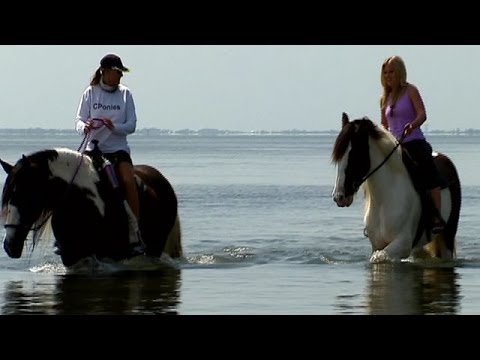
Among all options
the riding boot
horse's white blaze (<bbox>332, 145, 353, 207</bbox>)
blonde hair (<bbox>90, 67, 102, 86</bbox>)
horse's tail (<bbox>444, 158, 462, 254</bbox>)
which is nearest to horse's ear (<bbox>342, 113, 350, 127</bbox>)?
horse's white blaze (<bbox>332, 145, 353, 207</bbox>)

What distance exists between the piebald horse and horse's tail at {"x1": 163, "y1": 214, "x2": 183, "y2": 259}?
1.79 m

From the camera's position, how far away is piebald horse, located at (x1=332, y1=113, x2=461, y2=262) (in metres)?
13.1

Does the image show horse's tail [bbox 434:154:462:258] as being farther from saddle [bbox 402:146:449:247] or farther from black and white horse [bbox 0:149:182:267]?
black and white horse [bbox 0:149:182:267]

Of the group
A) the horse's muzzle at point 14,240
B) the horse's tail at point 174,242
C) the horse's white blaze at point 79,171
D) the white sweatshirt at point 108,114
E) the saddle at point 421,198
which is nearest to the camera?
the horse's muzzle at point 14,240

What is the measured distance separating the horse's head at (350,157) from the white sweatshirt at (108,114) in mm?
2056

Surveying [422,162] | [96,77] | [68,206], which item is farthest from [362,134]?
[68,206]

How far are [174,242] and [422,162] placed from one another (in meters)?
2.75

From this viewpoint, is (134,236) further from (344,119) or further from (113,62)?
(344,119)

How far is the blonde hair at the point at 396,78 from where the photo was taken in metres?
13.5

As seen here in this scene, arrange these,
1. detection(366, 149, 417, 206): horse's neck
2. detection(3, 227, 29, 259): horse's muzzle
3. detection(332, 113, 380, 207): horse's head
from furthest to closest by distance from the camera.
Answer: detection(366, 149, 417, 206): horse's neck, detection(332, 113, 380, 207): horse's head, detection(3, 227, 29, 259): horse's muzzle

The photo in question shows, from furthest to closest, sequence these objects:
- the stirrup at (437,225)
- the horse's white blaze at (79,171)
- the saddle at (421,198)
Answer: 1. the stirrup at (437,225)
2. the saddle at (421,198)
3. the horse's white blaze at (79,171)

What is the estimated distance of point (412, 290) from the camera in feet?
38.0

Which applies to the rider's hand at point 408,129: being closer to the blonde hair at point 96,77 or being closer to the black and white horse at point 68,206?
the black and white horse at point 68,206

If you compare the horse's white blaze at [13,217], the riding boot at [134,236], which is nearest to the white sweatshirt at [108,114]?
the riding boot at [134,236]
